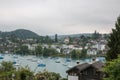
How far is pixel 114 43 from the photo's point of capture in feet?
84.9

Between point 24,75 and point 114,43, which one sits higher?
point 114,43

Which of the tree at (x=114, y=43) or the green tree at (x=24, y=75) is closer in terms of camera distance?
the tree at (x=114, y=43)

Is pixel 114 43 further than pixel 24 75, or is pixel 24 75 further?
pixel 24 75

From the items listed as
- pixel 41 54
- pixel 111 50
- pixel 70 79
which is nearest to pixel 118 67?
pixel 111 50

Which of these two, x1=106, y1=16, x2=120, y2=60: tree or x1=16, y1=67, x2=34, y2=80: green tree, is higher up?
x1=106, y1=16, x2=120, y2=60: tree

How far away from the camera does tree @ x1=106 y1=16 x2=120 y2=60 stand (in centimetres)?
2550

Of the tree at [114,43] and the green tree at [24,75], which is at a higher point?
the tree at [114,43]

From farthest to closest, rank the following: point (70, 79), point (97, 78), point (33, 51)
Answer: point (33, 51), point (70, 79), point (97, 78)

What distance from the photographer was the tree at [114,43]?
25500 millimetres

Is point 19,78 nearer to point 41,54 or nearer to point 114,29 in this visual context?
point 114,29

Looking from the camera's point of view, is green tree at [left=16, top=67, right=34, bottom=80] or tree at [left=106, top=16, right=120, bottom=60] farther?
green tree at [left=16, top=67, right=34, bottom=80]

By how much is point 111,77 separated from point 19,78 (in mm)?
11740

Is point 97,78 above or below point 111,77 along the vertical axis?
below

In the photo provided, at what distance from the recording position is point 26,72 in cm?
2864
